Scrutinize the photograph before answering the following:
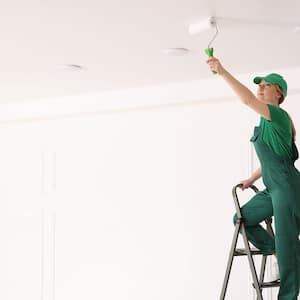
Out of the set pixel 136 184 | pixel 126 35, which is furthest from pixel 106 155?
pixel 126 35

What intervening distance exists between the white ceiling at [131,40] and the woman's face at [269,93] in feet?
1.04

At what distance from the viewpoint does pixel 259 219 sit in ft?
11.4

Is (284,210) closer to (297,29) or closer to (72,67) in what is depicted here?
(297,29)

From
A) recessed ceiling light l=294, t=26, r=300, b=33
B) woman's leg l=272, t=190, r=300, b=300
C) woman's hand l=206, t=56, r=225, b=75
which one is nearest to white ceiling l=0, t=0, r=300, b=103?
recessed ceiling light l=294, t=26, r=300, b=33

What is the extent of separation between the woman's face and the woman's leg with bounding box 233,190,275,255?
1.61ft

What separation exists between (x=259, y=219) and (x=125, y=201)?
2.08 meters

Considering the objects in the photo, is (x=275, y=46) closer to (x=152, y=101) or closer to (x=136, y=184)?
(x=152, y=101)

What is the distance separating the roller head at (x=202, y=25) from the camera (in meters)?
3.39

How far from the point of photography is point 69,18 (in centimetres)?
340

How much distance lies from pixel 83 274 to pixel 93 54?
2226mm

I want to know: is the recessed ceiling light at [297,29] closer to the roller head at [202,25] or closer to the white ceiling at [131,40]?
the white ceiling at [131,40]

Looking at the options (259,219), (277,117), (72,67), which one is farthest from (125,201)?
(277,117)

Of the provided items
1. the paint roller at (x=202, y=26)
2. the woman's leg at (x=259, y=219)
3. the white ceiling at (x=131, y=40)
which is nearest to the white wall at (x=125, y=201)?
the white ceiling at (x=131, y=40)

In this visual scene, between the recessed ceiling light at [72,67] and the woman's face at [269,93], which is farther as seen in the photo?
the recessed ceiling light at [72,67]
